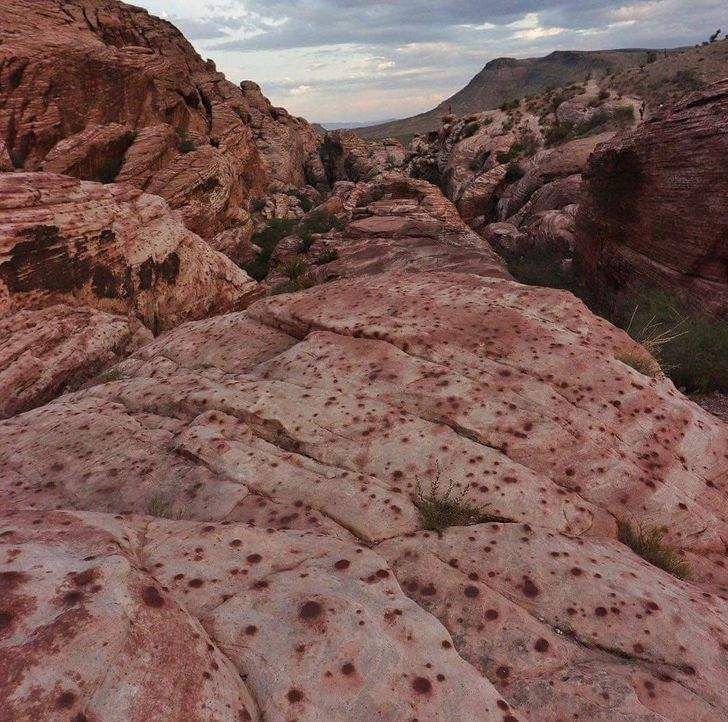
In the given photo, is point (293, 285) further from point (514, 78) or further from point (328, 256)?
point (514, 78)

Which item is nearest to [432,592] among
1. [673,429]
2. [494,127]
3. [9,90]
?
[673,429]

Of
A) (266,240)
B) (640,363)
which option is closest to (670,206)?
(640,363)

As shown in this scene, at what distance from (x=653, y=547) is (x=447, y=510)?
7.22 ft

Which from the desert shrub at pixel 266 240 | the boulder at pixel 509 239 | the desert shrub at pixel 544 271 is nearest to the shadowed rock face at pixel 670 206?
the desert shrub at pixel 544 271

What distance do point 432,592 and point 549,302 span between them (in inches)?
223

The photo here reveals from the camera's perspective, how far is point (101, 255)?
11.6 metres

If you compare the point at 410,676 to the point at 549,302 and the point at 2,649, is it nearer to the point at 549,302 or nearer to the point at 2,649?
the point at 2,649

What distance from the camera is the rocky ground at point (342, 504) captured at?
9.55 ft

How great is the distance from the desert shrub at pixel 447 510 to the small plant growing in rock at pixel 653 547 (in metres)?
1.38

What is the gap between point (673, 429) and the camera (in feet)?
19.8

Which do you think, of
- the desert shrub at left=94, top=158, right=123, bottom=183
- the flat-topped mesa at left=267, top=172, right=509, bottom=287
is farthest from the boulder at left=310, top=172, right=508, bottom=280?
the desert shrub at left=94, top=158, right=123, bottom=183

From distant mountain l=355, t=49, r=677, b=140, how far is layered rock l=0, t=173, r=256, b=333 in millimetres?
137691

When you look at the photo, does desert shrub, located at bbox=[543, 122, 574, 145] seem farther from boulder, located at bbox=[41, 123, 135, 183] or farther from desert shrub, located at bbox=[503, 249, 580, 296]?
boulder, located at bbox=[41, 123, 135, 183]

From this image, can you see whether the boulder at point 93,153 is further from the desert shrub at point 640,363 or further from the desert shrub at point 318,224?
the desert shrub at point 640,363
